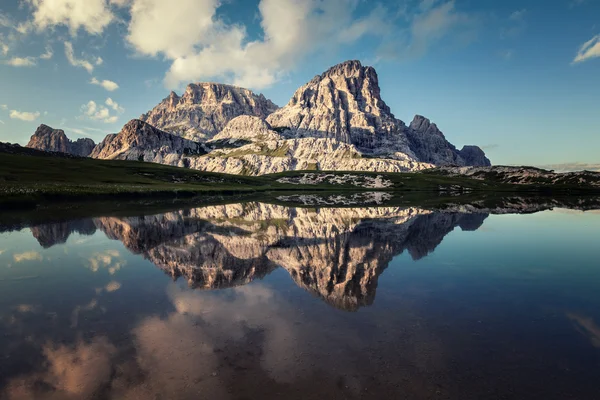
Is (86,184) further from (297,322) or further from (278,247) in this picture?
(297,322)

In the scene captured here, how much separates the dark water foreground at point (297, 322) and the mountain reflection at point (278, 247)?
23cm

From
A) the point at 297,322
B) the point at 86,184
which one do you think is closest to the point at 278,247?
the point at 297,322

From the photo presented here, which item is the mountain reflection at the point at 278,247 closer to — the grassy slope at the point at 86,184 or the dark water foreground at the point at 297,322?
the dark water foreground at the point at 297,322

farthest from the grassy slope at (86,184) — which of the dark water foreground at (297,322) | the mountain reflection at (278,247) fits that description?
the dark water foreground at (297,322)

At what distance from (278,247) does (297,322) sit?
1571cm

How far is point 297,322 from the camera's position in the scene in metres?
12.9

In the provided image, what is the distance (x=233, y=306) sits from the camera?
1478 centimetres

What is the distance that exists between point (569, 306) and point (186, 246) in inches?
1063

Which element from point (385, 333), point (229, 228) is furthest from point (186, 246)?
point (385, 333)

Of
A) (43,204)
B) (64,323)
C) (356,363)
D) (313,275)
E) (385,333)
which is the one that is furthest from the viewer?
(43,204)

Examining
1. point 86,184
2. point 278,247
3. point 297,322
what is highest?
point 86,184

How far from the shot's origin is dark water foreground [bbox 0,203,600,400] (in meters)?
8.84

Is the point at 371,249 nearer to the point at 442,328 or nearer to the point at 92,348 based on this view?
the point at 442,328

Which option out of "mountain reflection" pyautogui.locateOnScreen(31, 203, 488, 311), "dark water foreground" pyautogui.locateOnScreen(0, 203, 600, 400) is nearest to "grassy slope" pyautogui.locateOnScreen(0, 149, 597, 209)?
"mountain reflection" pyautogui.locateOnScreen(31, 203, 488, 311)
